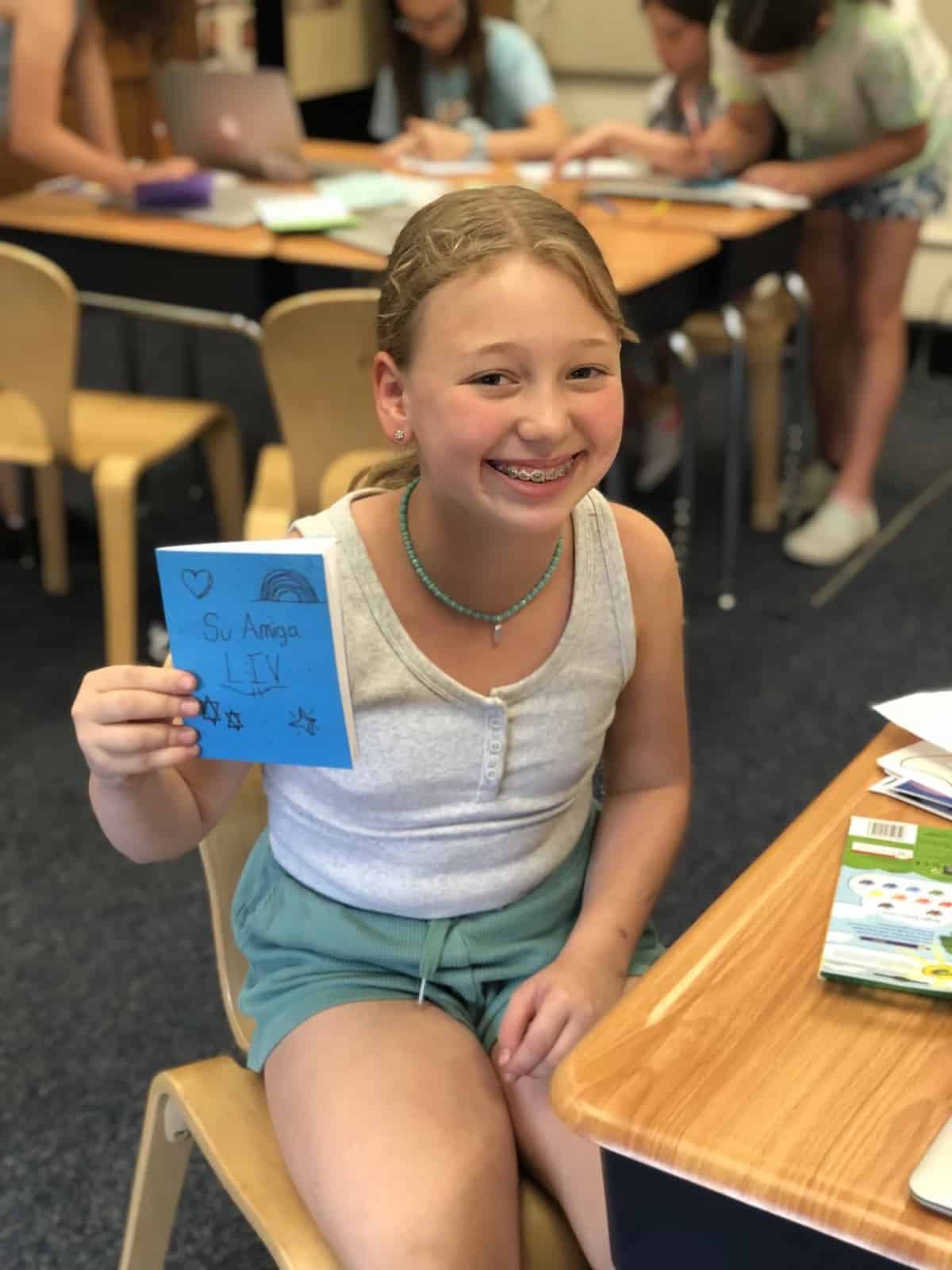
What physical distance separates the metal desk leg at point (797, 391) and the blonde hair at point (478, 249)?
2280 millimetres

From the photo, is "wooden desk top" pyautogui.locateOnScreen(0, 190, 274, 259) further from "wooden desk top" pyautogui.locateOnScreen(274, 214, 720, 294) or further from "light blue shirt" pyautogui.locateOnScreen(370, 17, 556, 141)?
"light blue shirt" pyautogui.locateOnScreen(370, 17, 556, 141)

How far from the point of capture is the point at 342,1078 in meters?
0.98

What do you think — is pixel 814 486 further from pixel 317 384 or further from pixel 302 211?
pixel 317 384

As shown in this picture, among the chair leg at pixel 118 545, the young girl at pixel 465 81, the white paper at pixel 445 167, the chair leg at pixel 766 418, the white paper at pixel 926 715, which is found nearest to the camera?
the white paper at pixel 926 715

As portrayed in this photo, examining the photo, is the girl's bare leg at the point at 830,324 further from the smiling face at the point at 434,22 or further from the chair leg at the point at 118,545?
the chair leg at the point at 118,545

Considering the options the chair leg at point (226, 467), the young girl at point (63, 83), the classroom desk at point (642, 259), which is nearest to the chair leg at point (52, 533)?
the young girl at point (63, 83)

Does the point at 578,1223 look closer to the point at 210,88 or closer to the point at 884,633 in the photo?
the point at 884,633

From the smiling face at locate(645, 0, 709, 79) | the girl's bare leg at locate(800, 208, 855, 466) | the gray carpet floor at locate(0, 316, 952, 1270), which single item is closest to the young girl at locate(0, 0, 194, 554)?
the gray carpet floor at locate(0, 316, 952, 1270)

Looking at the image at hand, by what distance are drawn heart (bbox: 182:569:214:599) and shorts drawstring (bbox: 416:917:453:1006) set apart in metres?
0.35

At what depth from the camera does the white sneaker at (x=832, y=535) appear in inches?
133

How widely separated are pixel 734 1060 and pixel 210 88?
291 cm

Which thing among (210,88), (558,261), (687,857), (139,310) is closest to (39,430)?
(139,310)

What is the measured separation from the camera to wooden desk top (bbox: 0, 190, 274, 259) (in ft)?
9.07

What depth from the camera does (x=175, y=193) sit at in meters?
2.99
